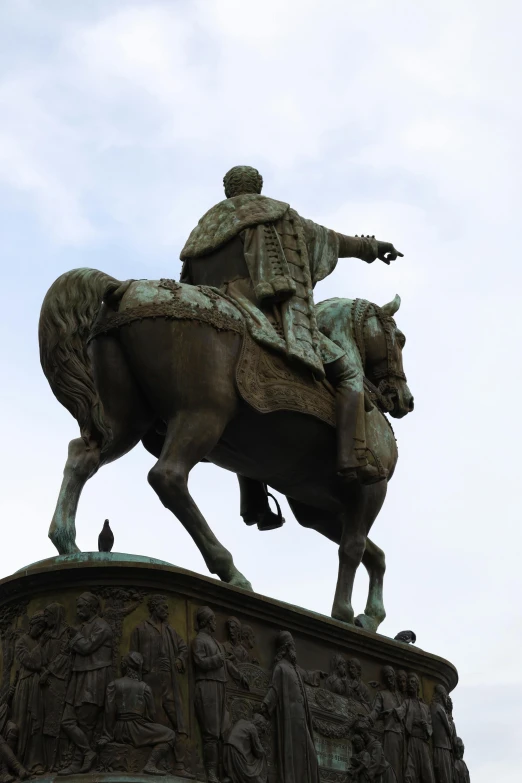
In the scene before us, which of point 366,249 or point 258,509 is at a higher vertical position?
point 366,249

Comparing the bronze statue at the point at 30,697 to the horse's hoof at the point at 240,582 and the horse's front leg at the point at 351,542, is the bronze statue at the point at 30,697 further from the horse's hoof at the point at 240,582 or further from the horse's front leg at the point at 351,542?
the horse's front leg at the point at 351,542

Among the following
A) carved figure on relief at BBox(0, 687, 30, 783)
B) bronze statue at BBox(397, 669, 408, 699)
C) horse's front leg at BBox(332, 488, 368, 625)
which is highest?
horse's front leg at BBox(332, 488, 368, 625)

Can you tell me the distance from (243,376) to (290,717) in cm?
307

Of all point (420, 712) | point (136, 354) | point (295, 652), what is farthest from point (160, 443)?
point (420, 712)

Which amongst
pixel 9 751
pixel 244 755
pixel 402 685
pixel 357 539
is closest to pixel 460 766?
pixel 402 685

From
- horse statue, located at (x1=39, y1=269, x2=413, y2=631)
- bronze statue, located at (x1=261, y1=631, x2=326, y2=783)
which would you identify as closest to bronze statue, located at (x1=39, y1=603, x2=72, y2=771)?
horse statue, located at (x1=39, y1=269, x2=413, y2=631)

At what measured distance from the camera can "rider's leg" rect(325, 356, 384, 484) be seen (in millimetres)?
15094

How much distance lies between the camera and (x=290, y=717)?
44.1 ft

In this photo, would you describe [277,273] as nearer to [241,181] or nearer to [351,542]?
[241,181]

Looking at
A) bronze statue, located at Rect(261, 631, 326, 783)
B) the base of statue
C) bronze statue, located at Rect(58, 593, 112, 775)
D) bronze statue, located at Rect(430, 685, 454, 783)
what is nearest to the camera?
bronze statue, located at Rect(58, 593, 112, 775)

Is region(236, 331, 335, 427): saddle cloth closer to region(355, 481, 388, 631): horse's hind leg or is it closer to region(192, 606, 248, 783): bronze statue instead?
region(355, 481, 388, 631): horse's hind leg

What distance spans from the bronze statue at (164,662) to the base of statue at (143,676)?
0.03ft

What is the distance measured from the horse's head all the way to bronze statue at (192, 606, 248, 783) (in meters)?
4.15

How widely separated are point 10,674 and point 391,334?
18.7 feet
